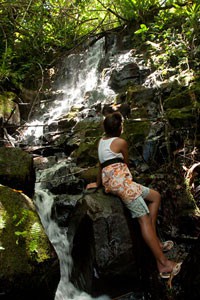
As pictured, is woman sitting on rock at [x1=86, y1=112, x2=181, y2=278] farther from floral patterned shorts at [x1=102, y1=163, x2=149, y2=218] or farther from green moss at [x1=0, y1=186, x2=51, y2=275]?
green moss at [x1=0, y1=186, x2=51, y2=275]

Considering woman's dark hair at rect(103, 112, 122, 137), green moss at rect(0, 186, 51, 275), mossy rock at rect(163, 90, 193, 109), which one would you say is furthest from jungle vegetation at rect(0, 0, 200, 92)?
green moss at rect(0, 186, 51, 275)

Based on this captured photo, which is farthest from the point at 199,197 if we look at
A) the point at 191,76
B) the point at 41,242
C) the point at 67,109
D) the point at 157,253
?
the point at 67,109

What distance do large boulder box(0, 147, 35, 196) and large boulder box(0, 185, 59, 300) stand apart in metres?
1.59

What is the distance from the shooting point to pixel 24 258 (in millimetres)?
3400

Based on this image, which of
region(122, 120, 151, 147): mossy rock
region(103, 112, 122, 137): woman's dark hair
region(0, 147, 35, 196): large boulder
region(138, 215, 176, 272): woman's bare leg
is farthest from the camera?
region(122, 120, 151, 147): mossy rock

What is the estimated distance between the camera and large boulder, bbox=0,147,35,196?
545 centimetres

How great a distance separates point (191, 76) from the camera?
8453mm

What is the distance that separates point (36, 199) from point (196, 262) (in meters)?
4.07

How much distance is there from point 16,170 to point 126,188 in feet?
7.84

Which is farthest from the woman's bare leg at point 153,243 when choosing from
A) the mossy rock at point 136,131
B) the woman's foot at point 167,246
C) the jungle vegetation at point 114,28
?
the jungle vegetation at point 114,28

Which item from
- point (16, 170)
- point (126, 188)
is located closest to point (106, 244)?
point (126, 188)

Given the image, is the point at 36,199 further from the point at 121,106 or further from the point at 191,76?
the point at 191,76

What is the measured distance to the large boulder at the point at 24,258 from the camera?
3.24 metres

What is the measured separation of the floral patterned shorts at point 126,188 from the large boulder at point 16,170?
6.49ft
